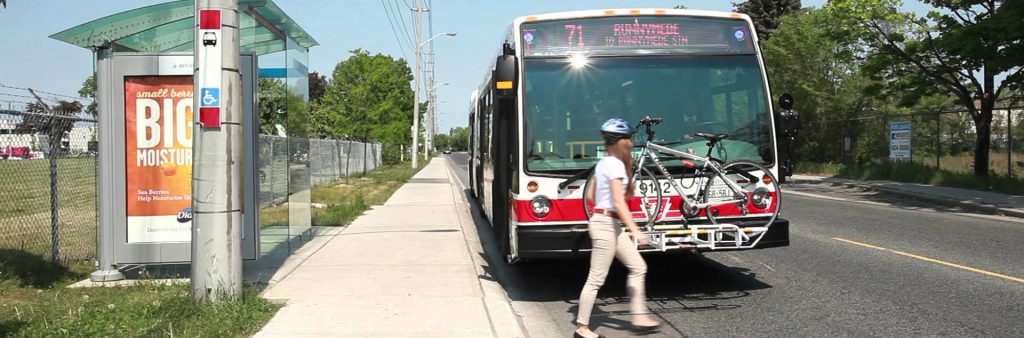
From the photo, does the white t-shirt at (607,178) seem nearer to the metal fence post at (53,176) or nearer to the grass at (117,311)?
the grass at (117,311)

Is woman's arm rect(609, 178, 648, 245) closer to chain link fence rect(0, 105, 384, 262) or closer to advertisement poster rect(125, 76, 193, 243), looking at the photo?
chain link fence rect(0, 105, 384, 262)

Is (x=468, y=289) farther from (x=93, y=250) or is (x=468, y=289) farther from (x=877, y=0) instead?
(x=877, y=0)

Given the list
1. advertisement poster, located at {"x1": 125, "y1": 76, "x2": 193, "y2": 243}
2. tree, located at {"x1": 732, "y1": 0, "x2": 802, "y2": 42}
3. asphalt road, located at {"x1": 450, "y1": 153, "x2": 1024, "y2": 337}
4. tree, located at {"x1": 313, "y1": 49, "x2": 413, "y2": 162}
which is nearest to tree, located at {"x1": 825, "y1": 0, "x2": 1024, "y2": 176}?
asphalt road, located at {"x1": 450, "y1": 153, "x2": 1024, "y2": 337}

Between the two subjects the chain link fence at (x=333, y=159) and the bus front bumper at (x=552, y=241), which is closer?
the bus front bumper at (x=552, y=241)

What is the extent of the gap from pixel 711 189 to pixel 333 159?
77.1 feet

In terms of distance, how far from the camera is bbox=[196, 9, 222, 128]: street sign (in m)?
6.44

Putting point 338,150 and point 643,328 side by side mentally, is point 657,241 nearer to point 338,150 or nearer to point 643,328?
point 643,328

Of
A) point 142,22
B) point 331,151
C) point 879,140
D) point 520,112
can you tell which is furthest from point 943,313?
point 879,140

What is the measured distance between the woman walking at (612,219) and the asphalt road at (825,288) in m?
0.68

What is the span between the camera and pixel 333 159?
29250 millimetres

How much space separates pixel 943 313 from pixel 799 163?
31501 millimetres

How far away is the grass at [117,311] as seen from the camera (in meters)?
5.86

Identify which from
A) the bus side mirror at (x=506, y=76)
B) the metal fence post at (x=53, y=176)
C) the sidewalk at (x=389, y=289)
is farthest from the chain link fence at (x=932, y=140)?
the metal fence post at (x=53, y=176)

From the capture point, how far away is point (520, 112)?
24.1ft
